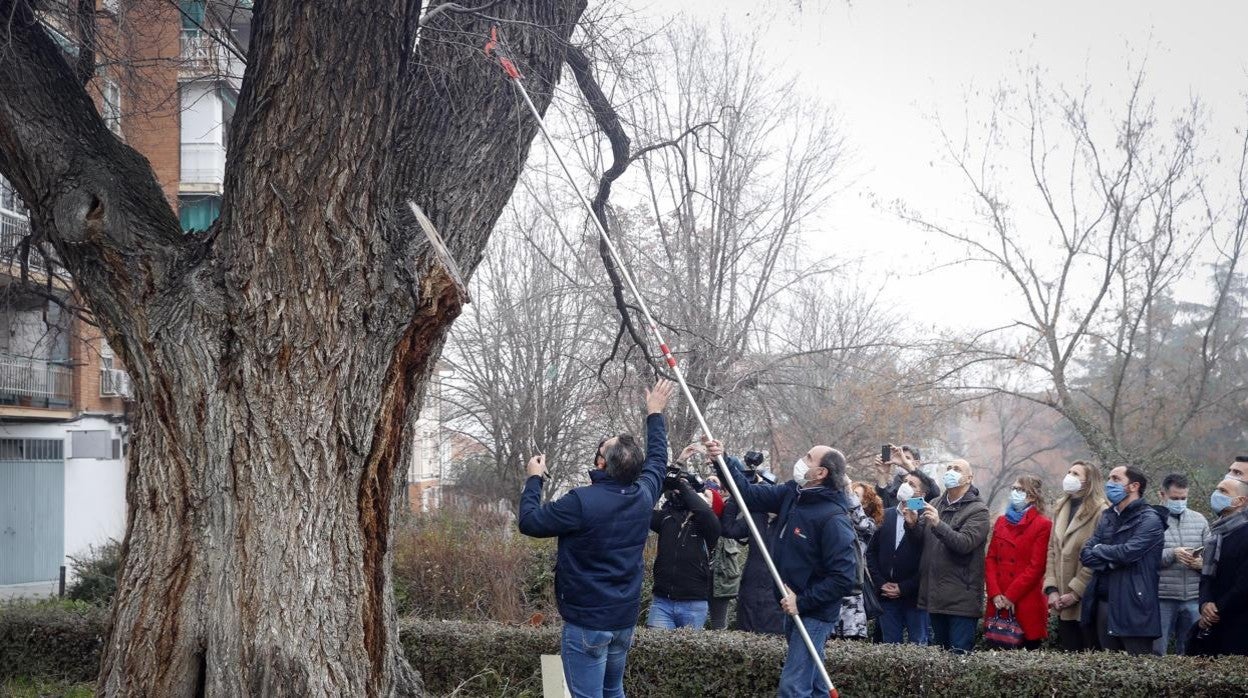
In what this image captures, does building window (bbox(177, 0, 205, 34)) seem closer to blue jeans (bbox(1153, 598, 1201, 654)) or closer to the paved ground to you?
blue jeans (bbox(1153, 598, 1201, 654))

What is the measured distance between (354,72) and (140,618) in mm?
2826

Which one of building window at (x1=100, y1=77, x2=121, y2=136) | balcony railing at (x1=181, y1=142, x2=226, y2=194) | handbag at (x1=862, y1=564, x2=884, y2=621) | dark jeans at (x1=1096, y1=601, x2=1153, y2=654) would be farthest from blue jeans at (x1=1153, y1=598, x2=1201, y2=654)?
balcony railing at (x1=181, y1=142, x2=226, y2=194)

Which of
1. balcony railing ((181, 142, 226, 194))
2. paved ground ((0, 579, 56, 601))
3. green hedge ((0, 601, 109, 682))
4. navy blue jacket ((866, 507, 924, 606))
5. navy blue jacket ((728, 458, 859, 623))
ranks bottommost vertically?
paved ground ((0, 579, 56, 601))

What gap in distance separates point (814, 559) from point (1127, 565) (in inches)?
117

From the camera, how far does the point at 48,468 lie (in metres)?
24.0

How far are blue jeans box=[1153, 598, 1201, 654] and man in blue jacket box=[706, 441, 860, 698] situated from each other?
131 inches

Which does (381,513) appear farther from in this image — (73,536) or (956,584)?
(73,536)

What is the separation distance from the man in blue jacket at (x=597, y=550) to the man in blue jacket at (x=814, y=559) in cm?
63

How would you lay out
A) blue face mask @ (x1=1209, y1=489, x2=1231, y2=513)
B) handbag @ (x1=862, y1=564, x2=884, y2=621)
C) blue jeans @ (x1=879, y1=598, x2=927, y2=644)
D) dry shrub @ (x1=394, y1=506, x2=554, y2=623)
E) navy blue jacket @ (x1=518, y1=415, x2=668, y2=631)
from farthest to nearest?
dry shrub @ (x1=394, y1=506, x2=554, y2=623), blue jeans @ (x1=879, y1=598, x2=927, y2=644), handbag @ (x1=862, y1=564, x2=884, y2=621), blue face mask @ (x1=1209, y1=489, x2=1231, y2=513), navy blue jacket @ (x1=518, y1=415, x2=668, y2=631)

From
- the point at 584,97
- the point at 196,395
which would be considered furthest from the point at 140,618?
the point at 584,97

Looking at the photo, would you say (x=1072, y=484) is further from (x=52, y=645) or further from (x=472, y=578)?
(x=52, y=645)

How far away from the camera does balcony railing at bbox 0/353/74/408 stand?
883 inches

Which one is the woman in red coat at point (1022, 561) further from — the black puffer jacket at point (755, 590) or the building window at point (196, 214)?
the building window at point (196, 214)

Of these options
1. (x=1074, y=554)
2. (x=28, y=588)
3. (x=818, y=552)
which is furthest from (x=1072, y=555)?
(x=28, y=588)
